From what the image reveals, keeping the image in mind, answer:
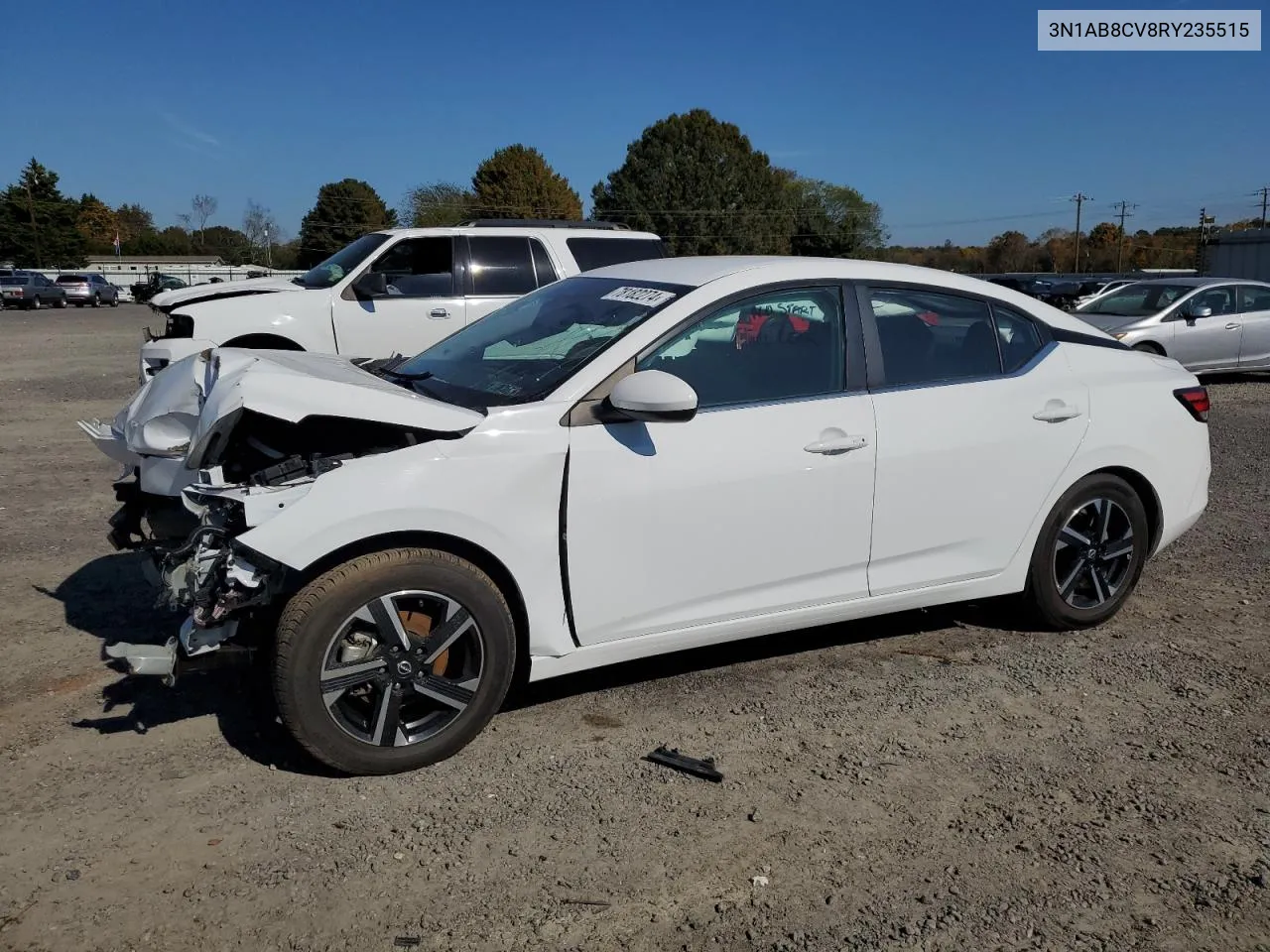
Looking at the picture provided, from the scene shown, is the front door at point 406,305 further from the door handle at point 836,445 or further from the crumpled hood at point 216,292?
the door handle at point 836,445

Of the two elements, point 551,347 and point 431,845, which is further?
point 551,347

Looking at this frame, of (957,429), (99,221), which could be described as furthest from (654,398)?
(99,221)

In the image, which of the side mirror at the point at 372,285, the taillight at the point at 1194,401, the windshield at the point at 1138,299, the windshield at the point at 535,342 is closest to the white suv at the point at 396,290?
the side mirror at the point at 372,285

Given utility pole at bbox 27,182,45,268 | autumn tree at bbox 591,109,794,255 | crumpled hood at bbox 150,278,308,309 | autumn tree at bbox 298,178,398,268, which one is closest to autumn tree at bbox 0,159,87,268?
utility pole at bbox 27,182,45,268

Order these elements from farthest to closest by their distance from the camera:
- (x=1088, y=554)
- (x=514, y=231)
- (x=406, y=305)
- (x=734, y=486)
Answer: (x=514, y=231) → (x=406, y=305) → (x=1088, y=554) → (x=734, y=486)

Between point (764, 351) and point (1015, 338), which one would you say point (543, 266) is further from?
point (764, 351)

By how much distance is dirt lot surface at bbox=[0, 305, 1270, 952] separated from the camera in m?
2.82

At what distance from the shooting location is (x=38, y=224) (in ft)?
268

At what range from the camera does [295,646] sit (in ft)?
10.8

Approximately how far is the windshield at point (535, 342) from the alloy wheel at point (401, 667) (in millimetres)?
805

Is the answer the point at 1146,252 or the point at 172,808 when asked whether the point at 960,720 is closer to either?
the point at 172,808

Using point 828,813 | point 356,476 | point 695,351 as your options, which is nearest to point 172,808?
point 356,476

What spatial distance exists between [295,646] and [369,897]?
32.1 inches

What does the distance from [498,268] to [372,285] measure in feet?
4.08
